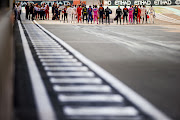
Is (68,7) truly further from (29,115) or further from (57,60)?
(29,115)

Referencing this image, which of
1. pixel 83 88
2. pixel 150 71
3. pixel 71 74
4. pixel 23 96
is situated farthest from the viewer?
pixel 150 71

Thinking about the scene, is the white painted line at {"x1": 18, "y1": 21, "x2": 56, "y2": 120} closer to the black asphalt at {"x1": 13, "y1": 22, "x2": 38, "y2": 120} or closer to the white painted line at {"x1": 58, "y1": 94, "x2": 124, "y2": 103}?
the black asphalt at {"x1": 13, "y1": 22, "x2": 38, "y2": 120}

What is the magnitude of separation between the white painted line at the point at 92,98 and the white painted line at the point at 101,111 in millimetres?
493

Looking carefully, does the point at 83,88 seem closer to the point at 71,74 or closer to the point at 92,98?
the point at 92,98

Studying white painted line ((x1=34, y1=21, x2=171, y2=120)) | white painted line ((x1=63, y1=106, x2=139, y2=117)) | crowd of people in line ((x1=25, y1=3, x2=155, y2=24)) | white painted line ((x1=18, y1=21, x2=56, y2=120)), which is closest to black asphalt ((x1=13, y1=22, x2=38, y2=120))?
white painted line ((x1=18, y1=21, x2=56, y2=120))

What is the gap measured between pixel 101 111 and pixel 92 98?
3.02ft

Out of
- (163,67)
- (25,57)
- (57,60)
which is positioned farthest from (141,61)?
(25,57)

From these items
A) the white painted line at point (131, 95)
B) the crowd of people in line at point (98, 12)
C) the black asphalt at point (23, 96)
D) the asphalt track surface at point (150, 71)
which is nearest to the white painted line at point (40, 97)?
the black asphalt at point (23, 96)

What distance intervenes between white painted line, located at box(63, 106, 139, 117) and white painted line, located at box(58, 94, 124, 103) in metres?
0.49

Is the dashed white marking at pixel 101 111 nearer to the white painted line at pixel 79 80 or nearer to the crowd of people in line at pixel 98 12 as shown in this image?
the white painted line at pixel 79 80

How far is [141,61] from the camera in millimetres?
11828

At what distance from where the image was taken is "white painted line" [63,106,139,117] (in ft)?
18.1

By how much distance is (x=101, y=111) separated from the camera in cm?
565

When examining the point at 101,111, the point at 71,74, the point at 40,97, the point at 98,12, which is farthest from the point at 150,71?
the point at 98,12
